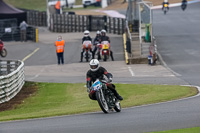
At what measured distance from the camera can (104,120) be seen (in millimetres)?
13117

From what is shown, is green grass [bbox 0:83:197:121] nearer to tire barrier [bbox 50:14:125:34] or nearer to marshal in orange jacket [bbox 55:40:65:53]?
marshal in orange jacket [bbox 55:40:65:53]

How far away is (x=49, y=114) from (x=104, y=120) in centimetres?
241

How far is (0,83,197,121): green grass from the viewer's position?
16172 mm

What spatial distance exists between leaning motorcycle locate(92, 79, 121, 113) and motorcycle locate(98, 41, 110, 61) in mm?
16814

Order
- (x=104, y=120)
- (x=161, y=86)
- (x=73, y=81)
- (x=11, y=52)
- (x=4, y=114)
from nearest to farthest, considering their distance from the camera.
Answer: (x=104, y=120)
(x=4, y=114)
(x=161, y=86)
(x=73, y=81)
(x=11, y=52)

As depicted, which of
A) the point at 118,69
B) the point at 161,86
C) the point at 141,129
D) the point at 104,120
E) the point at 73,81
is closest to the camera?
the point at 141,129

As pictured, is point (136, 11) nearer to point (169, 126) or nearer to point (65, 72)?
point (65, 72)

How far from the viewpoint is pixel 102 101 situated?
14164mm

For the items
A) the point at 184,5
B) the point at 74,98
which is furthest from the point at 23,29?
the point at 74,98

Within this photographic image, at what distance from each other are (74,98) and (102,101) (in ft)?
18.3

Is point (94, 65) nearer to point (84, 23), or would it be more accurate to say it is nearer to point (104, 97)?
point (104, 97)

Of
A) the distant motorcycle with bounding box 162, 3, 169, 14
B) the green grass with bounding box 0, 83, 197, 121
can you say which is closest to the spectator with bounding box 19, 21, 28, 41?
the distant motorcycle with bounding box 162, 3, 169, 14

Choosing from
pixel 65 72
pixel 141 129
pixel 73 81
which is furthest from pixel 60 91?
pixel 141 129

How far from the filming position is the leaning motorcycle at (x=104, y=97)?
14.1m
